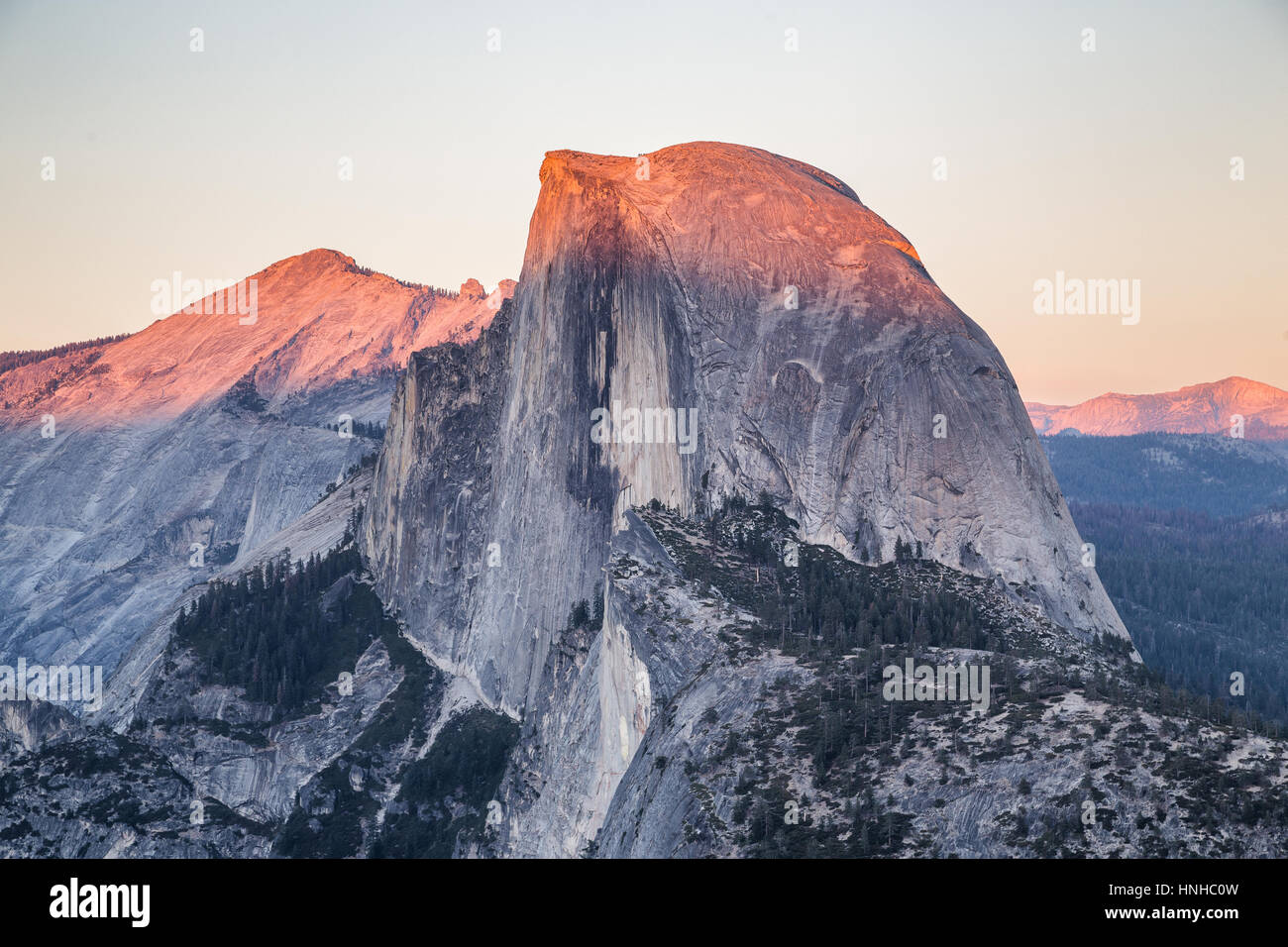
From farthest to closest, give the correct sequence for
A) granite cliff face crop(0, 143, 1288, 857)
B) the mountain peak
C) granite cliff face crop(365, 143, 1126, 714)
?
1. the mountain peak
2. granite cliff face crop(365, 143, 1126, 714)
3. granite cliff face crop(0, 143, 1288, 857)

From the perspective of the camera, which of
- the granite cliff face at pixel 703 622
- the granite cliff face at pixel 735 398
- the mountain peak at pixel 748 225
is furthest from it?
the mountain peak at pixel 748 225

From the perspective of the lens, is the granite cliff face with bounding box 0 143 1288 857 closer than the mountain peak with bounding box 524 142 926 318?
Yes

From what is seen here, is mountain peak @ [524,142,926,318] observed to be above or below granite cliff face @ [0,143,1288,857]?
above

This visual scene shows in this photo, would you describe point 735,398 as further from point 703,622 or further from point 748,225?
point 703,622

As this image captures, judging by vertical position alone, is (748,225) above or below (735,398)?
above

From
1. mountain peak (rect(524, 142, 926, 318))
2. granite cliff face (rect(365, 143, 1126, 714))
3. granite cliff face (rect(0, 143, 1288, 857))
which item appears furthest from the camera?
mountain peak (rect(524, 142, 926, 318))

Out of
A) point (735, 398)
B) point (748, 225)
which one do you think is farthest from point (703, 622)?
point (748, 225)

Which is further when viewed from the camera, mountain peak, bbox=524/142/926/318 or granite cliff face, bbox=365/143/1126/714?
mountain peak, bbox=524/142/926/318
